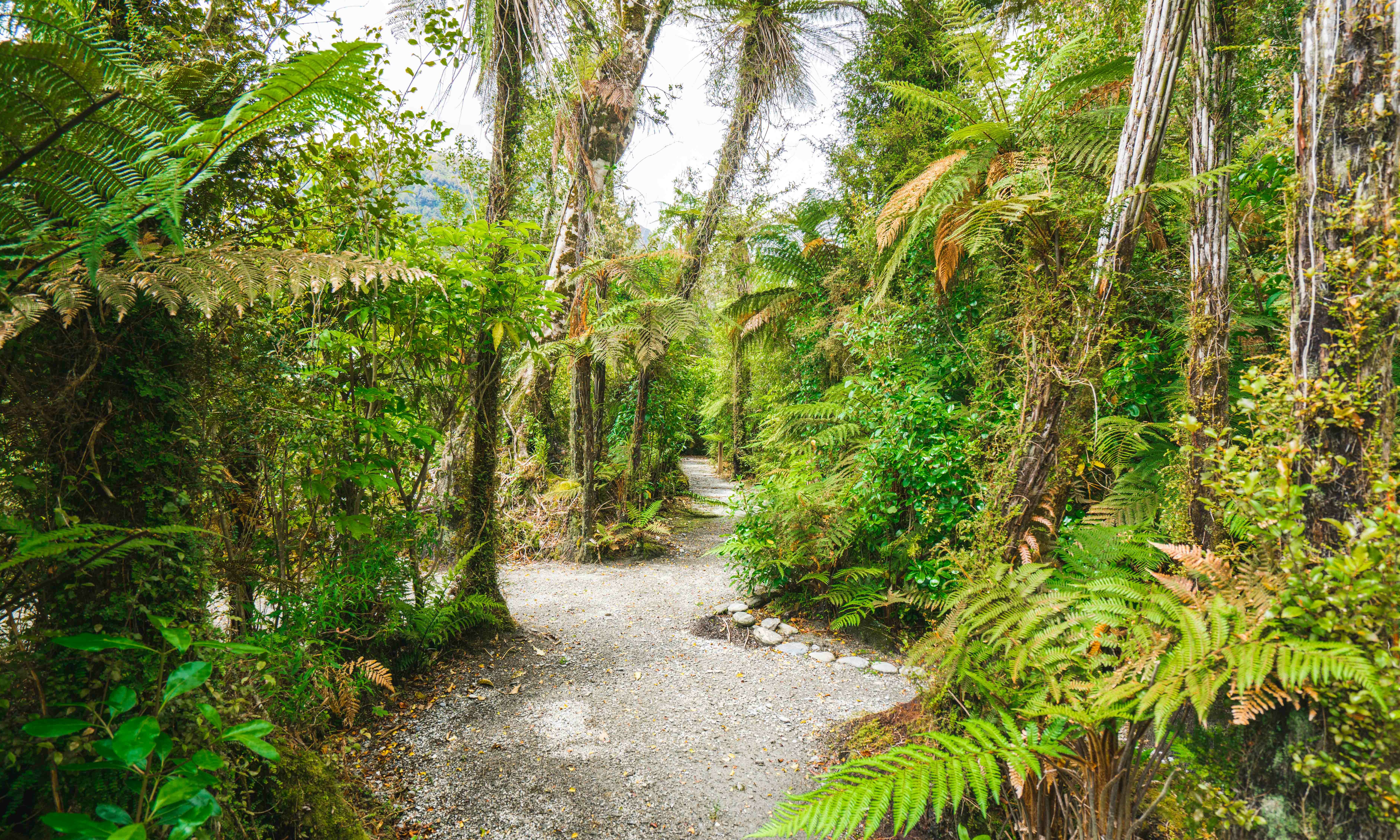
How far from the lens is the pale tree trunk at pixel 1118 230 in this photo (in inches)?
66.2

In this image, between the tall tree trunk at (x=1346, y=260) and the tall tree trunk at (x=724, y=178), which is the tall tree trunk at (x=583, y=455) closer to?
the tall tree trunk at (x=724, y=178)

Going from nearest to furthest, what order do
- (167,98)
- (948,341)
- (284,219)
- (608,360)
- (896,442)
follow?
(167,98)
(284,219)
(896,442)
(948,341)
(608,360)

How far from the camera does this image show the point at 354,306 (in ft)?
7.69

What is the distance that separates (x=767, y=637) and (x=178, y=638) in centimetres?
360

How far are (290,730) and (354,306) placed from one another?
5.41 feet

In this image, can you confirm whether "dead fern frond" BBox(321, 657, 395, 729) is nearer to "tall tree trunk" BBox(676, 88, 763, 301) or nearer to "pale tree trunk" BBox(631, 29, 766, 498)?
"pale tree trunk" BBox(631, 29, 766, 498)

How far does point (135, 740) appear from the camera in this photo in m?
0.84

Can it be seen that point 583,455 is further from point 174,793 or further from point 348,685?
point 174,793

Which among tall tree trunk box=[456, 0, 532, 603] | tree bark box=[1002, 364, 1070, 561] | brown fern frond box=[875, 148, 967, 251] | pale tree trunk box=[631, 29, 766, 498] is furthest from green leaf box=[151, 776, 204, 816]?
pale tree trunk box=[631, 29, 766, 498]

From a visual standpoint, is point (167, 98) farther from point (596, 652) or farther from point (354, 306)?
point (596, 652)

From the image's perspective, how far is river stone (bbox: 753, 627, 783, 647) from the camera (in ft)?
13.0

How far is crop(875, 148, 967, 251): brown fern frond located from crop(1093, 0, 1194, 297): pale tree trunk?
1511 millimetres

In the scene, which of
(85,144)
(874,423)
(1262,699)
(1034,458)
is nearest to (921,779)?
(1262,699)

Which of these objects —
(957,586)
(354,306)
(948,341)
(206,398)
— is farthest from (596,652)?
(948,341)
